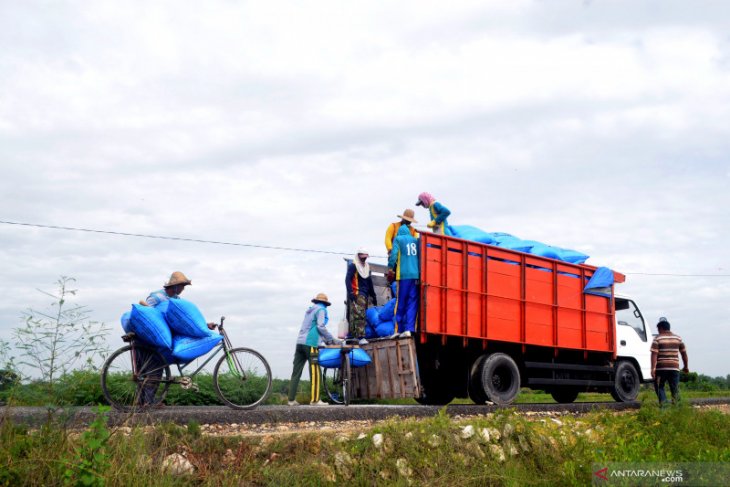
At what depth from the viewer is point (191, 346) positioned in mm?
9516

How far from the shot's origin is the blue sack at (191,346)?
9438mm

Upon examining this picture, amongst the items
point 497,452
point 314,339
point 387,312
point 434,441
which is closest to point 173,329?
point 314,339

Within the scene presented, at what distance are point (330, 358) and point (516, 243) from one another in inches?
151

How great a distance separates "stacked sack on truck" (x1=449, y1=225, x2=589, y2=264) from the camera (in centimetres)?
1271

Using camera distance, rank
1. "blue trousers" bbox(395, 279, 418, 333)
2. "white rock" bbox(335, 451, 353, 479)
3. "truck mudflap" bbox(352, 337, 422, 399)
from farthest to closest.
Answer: "blue trousers" bbox(395, 279, 418, 333) < "truck mudflap" bbox(352, 337, 422, 399) < "white rock" bbox(335, 451, 353, 479)

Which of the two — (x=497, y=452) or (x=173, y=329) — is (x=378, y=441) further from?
(x=173, y=329)

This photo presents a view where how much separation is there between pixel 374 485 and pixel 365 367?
18.5 ft

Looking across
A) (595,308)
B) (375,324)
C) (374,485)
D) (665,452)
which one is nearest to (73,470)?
(374,485)

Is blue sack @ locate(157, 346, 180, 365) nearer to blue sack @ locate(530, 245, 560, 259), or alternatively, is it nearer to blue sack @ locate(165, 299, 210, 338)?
blue sack @ locate(165, 299, 210, 338)

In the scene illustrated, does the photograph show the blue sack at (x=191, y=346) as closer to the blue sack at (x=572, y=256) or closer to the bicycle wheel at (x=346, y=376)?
the bicycle wheel at (x=346, y=376)

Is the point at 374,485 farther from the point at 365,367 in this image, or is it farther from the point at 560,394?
the point at 560,394

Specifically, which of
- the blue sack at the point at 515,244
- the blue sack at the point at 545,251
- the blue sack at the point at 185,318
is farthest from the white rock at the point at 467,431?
the blue sack at the point at 545,251

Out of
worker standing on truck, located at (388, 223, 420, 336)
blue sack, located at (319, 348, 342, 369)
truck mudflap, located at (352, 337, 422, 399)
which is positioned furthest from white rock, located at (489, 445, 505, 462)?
blue sack, located at (319, 348, 342, 369)

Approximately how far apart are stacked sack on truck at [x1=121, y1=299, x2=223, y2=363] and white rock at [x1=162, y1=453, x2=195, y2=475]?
307cm
